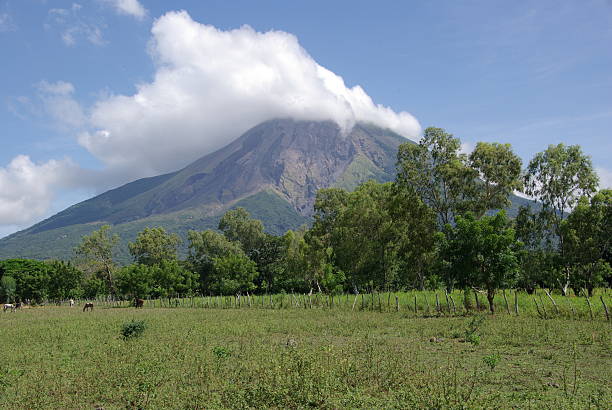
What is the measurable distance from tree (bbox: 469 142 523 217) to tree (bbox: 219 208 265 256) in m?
56.3

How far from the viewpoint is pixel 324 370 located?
471 inches

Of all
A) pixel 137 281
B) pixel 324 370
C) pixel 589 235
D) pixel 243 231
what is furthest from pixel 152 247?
pixel 324 370

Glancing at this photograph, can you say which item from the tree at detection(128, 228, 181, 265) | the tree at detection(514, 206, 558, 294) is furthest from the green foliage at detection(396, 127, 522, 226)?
the tree at detection(128, 228, 181, 265)

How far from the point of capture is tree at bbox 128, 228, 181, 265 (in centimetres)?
8962

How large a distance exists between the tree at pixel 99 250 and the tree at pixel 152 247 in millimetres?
5172

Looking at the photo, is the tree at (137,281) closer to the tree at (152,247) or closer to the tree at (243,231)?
the tree at (152,247)

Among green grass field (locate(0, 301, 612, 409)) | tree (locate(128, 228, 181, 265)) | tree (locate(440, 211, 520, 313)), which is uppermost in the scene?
tree (locate(128, 228, 181, 265))

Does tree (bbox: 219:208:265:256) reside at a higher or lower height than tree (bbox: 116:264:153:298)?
higher

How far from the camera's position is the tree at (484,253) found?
91.4 feet

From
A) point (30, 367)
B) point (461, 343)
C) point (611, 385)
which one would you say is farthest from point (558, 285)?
point (30, 367)

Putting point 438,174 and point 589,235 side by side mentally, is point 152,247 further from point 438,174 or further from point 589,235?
point 589,235

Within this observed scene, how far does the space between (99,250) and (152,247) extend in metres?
10.3

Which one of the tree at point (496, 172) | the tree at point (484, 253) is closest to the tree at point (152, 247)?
the tree at point (496, 172)

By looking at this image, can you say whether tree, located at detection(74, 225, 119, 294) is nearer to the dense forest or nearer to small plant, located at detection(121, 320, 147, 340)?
the dense forest
